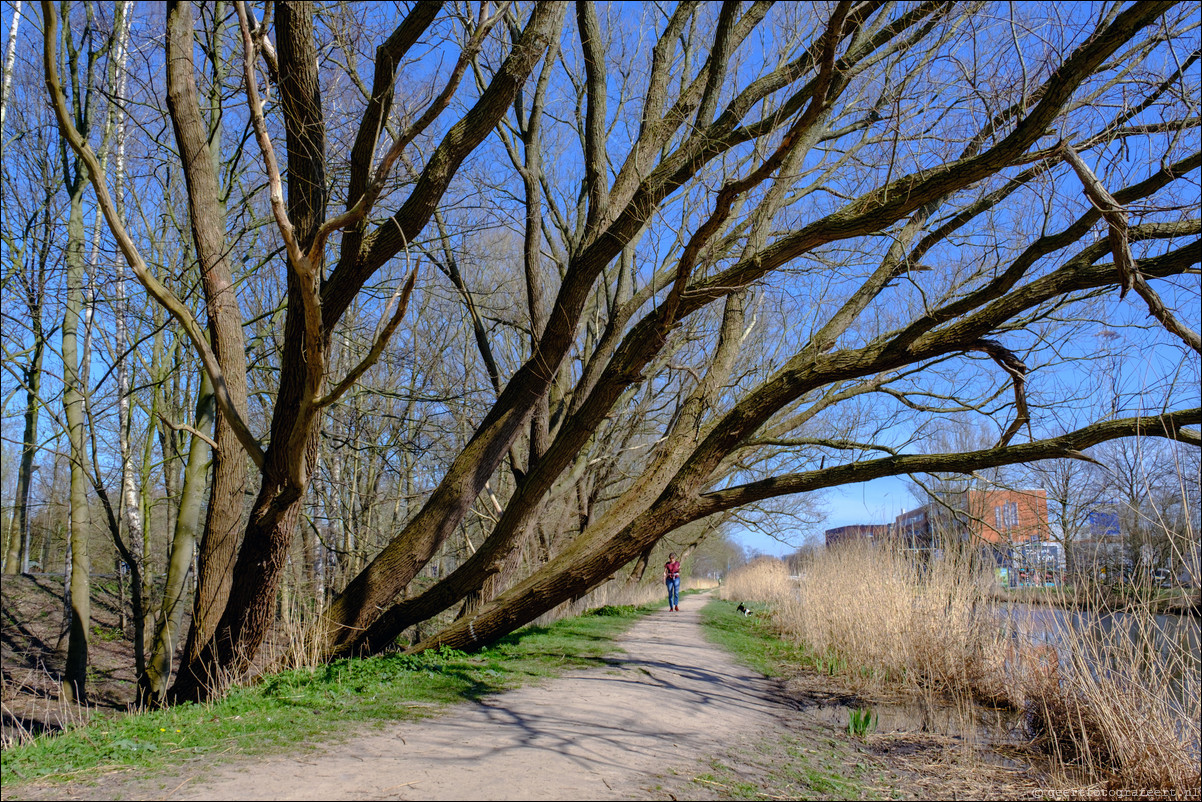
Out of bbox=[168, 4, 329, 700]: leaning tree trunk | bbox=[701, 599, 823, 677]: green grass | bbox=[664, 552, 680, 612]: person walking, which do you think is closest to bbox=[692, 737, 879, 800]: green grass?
bbox=[168, 4, 329, 700]: leaning tree trunk

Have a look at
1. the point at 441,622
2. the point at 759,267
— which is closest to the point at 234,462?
the point at 759,267

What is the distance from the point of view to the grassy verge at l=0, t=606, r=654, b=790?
3721 mm

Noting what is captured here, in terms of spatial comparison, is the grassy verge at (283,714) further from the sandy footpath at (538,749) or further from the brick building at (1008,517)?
the brick building at (1008,517)

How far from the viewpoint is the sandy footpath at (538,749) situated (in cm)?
330

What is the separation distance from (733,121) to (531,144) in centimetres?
376

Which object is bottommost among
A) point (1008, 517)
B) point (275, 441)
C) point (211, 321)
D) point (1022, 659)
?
point (1022, 659)

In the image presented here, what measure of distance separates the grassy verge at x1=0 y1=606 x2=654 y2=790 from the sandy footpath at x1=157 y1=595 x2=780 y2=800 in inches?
12.8

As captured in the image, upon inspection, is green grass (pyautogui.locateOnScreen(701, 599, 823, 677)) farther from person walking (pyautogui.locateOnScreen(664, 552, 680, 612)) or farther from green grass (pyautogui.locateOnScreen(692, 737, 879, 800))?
green grass (pyautogui.locateOnScreen(692, 737, 879, 800))

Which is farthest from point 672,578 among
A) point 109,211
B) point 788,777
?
point 109,211

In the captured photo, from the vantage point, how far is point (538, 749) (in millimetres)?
4129

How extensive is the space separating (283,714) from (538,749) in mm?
1842

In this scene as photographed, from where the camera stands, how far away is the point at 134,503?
10531 millimetres

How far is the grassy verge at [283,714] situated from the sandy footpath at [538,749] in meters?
0.32

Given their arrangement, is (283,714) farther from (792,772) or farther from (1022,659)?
(1022,659)
